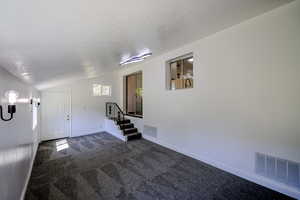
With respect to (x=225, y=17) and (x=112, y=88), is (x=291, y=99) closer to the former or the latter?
(x=225, y=17)

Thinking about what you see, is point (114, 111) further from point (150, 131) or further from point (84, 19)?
point (84, 19)

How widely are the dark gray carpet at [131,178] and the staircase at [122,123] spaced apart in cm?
112

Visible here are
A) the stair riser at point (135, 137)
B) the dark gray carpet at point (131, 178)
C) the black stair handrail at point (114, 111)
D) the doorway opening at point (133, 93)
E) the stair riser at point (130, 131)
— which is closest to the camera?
the dark gray carpet at point (131, 178)

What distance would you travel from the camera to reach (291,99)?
2006 mm

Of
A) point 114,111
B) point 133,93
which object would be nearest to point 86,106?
point 114,111

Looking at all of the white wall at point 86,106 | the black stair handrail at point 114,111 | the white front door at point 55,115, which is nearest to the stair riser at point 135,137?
the black stair handrail at point 114,111

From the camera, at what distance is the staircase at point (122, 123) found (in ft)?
16.5

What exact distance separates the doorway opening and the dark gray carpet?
3078mm

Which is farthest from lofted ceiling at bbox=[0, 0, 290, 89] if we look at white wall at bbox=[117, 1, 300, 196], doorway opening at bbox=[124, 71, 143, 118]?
doorway opening at bbox=[124, 71, 143, 118]

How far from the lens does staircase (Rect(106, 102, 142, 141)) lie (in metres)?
5.04

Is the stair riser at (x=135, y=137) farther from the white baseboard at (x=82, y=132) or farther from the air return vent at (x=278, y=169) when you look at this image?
the air return vent at (x=278, y=169)

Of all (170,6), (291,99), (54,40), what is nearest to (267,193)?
(291,99)

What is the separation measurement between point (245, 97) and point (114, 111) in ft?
18.7

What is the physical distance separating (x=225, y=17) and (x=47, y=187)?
418 cm
